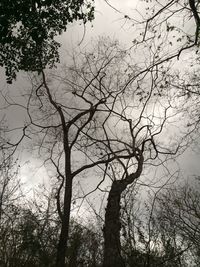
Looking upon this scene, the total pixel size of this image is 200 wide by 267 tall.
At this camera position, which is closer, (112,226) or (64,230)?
(112,226)

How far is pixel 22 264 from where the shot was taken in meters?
6.08

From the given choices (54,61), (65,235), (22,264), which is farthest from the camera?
(65,235)

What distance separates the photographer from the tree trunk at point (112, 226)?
884cm

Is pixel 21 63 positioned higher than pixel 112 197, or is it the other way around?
pixel 21 63

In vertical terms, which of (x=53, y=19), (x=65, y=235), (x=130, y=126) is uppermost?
(x=130, y=126)

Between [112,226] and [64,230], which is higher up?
[112,226]

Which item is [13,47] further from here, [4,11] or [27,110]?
[27,110]

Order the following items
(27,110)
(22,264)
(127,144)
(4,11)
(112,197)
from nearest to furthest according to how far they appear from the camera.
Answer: (4,11)
(22,264)
(112,197)
(27,110)
(127,144)

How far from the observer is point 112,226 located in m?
9.31

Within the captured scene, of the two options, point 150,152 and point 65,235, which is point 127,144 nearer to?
point 150,152

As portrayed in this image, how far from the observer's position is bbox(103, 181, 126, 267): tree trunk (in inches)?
348

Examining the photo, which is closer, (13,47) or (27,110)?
(13,47)

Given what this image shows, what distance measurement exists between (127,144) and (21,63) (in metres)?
6.45

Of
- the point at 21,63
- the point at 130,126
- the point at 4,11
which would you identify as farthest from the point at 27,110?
the point at 4,11
